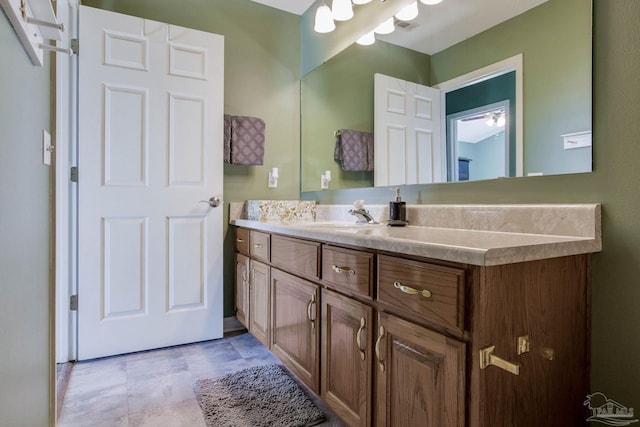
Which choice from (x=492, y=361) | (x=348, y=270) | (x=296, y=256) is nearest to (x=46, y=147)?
(x=296, y=256)

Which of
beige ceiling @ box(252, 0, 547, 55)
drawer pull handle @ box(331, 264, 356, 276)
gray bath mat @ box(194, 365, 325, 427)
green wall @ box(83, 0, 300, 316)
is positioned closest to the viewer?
drawer pull handle @ box(331, 264, 356, 276)

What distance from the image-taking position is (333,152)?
2.48 m

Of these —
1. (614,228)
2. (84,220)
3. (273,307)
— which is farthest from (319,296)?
(84,220)

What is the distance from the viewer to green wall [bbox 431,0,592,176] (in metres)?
1.14

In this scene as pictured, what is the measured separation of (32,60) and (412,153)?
1510 mm

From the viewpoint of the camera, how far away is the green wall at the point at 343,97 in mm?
1922

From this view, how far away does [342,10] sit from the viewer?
224 cm

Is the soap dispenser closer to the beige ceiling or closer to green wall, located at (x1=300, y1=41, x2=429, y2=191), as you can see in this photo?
green wall, located at (x1=300, y1=41, x2=429, y2=191)

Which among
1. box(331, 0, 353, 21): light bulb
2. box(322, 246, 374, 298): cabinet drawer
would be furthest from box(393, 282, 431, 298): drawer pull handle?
box(331, 0, 353, 21): light bulb

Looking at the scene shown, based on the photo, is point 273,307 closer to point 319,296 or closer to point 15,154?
point 319,296

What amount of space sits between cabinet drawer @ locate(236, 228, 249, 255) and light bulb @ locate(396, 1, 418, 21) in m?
1.48

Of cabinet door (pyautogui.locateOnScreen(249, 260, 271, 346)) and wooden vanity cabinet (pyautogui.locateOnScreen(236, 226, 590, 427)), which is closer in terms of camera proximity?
wooden vanity cabinet (pyautogui.locateOnScreen(236, 226, 590, 427))

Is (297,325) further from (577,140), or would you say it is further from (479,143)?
(577,140)

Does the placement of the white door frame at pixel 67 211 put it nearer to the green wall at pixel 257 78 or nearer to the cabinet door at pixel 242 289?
the green wall at pixel 257 78
